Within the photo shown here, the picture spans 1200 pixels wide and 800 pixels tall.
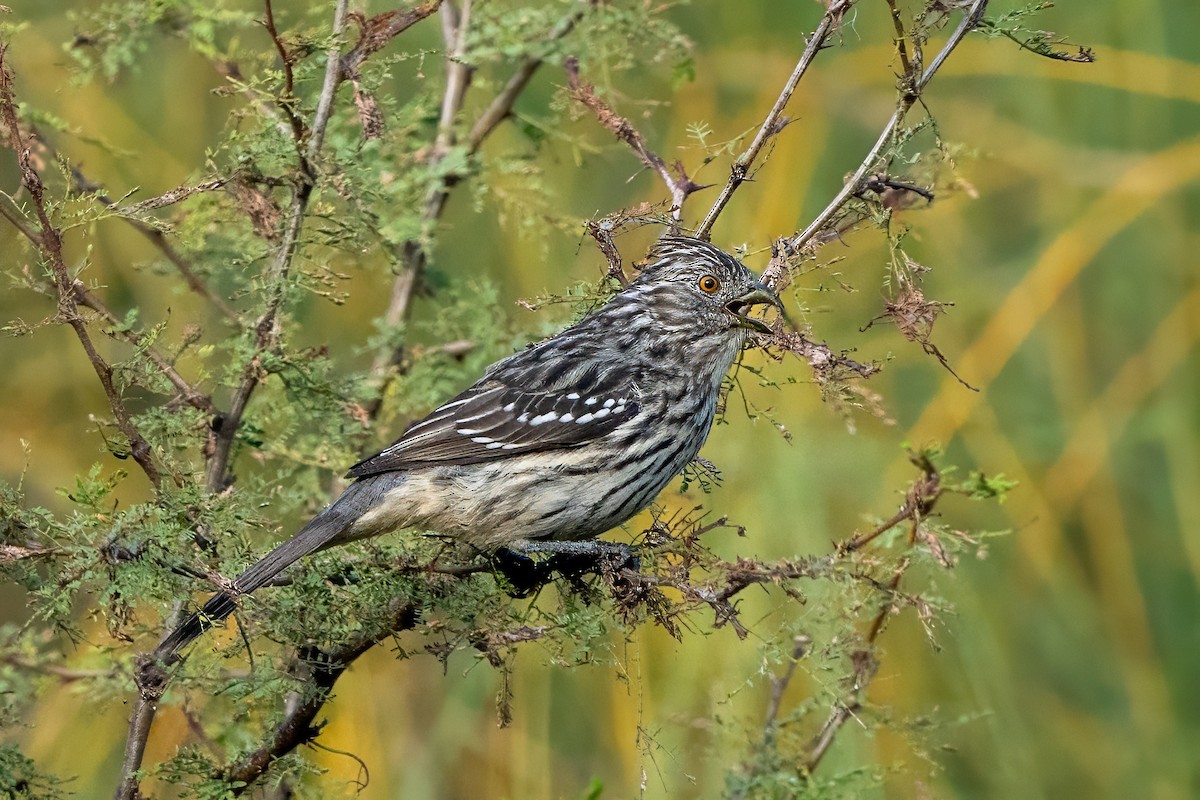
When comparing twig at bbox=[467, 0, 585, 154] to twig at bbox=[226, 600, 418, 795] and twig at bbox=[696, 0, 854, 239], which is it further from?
twig at bbox=[226, 600, 418, 795]

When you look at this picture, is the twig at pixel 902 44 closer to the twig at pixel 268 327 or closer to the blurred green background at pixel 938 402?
the twig at pixel 268 327

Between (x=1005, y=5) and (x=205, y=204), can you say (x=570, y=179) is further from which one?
(x=205, y=204)

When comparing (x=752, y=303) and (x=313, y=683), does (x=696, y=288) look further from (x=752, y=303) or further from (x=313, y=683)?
(x=313, y=683)

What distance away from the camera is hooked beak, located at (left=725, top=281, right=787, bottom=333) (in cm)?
370

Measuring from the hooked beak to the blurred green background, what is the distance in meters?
1.32

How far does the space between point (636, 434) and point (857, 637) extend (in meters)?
1.02

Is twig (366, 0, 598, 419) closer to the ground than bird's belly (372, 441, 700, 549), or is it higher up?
higher up

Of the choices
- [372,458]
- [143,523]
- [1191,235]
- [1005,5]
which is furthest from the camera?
[1191,235]

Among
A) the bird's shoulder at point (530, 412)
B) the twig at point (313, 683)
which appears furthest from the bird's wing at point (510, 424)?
the twig at point (313, 683)

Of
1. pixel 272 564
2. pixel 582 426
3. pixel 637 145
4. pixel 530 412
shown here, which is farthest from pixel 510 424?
pixel 272 564

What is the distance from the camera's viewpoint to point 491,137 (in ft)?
20.1

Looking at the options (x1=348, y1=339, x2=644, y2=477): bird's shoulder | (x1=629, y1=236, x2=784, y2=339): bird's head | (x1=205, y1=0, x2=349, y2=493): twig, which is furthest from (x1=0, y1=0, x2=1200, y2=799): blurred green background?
(x1=205, y1=0, x2=349, y2=493): twig

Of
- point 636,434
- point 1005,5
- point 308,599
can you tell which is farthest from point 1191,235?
point 308,599

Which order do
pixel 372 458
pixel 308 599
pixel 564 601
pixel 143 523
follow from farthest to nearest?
1. pixel 372 458
2. pixel 564 601
3. pixel 308 599
4. pixel 143 523
